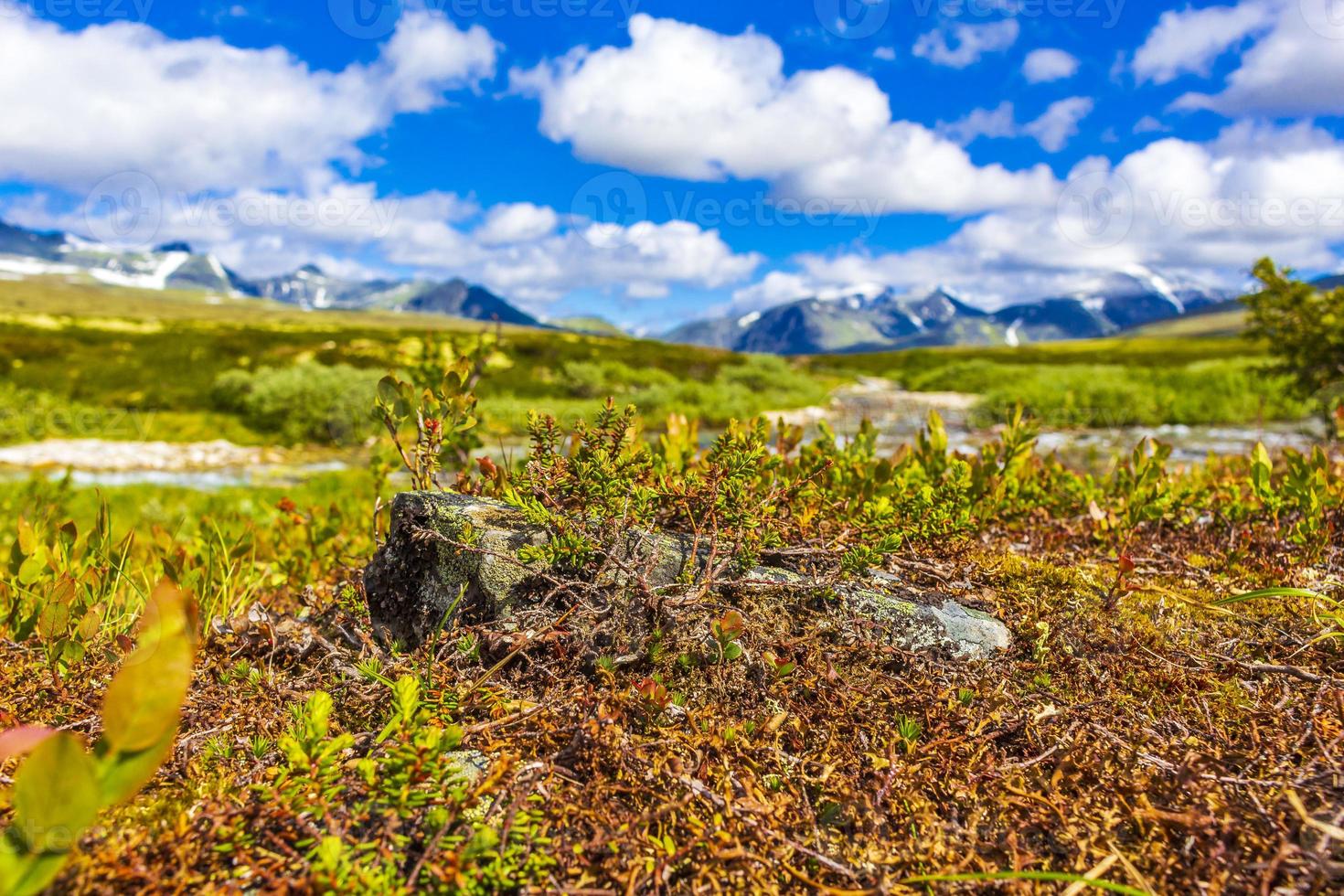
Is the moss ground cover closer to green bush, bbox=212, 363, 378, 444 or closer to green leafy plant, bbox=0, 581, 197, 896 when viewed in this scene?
green leafy plant, bbox=0, 581, 197, 896

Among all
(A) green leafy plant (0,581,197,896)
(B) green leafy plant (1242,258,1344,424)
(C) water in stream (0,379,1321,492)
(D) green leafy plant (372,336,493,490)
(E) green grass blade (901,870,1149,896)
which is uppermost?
(B) green leafy plant (1242,258,1344,424)

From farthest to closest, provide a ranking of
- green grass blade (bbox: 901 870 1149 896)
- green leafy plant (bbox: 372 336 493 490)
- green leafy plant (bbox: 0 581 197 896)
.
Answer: green leafy plant (bbox: 372 336 493 490)
green grass blade (bbox: 901 870 1149 896)
green leafy plant (bbox: 0 581 197 896)

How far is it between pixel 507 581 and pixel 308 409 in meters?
20.5

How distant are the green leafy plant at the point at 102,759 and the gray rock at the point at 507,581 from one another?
3.33 ft

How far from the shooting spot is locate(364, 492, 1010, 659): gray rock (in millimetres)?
2299

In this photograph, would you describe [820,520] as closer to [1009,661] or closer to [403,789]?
[1009,661]

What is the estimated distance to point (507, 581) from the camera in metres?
2.32

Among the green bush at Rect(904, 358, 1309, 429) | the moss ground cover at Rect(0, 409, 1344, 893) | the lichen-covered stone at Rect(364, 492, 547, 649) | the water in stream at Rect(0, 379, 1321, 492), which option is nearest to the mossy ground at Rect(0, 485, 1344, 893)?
the moss ground cover at Rect(0, 409, 1344, 893)

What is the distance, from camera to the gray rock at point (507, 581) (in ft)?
7.54

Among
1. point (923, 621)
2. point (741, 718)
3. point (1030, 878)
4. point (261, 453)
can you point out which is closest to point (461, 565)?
point (741, 718)

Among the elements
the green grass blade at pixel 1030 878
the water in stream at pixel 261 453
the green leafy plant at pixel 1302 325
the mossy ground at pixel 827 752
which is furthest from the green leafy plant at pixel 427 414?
the green leafy plant at pixel 1302 325

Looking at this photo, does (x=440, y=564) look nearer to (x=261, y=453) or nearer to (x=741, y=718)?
(x=741, y=718)

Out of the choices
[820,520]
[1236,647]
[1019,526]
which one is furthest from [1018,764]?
[1019,526]

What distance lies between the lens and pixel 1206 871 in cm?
151
